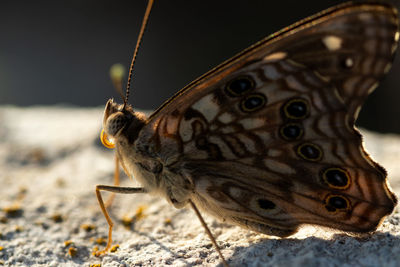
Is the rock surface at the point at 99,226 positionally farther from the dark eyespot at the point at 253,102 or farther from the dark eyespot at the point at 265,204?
the dark eyespot at the point at 253,102

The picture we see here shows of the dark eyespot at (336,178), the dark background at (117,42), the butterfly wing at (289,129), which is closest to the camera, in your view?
the butterfly wing at (289,129)

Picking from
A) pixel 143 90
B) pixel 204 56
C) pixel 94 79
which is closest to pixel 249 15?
pixel 204 56

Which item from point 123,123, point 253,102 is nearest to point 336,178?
point 253,102

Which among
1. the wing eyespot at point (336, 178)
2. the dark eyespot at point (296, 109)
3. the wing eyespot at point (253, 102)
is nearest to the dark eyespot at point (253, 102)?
the wing eyespot at point (253, 102)

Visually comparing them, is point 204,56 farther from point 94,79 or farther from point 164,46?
point 94,79

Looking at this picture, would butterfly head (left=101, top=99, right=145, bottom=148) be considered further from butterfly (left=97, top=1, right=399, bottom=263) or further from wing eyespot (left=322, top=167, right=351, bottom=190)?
wing eyespot (left=322, top=167, right=351, bottom=190)

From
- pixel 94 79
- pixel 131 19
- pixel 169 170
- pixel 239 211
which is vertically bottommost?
pixel 239 211
